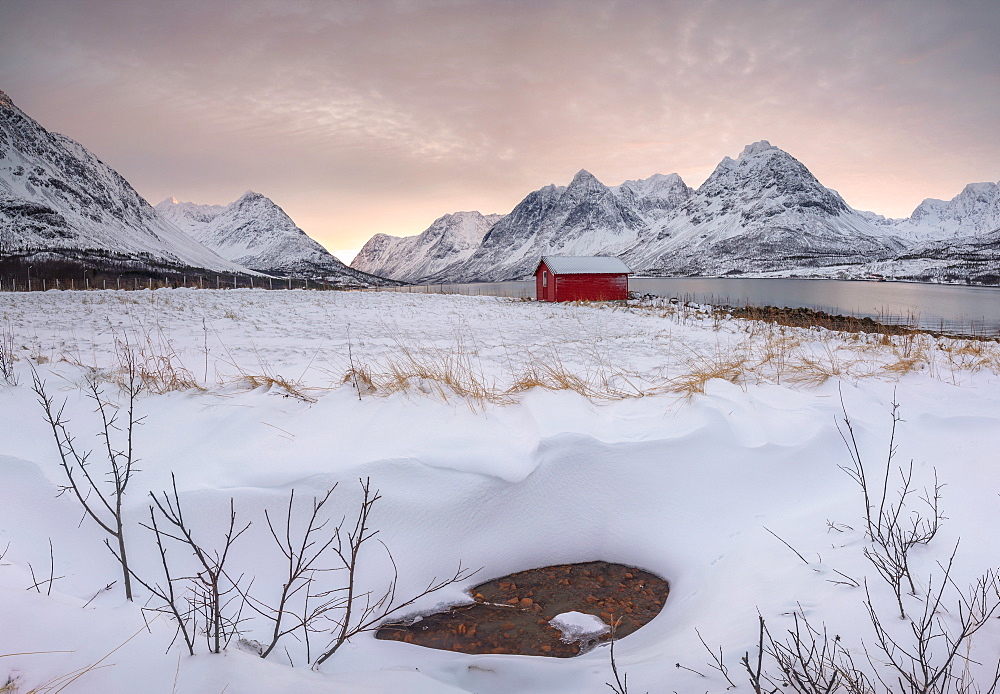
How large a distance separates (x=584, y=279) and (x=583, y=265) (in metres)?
1.12

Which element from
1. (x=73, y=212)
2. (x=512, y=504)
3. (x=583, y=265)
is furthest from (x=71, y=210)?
(x=512, y=504)

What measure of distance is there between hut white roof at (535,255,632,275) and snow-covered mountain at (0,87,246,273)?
80.1 metres

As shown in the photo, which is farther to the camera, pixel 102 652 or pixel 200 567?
pixel 200 567

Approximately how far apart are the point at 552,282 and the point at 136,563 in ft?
103

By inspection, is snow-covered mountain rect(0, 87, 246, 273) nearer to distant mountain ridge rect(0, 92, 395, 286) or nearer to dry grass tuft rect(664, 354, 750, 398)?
distant mountain ridge rect(0, 92, 395, 286)

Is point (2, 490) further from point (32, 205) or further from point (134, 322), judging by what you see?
point (32, 205)

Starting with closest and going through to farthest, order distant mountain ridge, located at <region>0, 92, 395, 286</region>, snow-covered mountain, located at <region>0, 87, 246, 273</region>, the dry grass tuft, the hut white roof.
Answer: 1. the dry grass tuft
2. the hut white roof
3. distant mountain ridge, located at <region>0, 92, 395, 286</region>
4. snow-covered mountain, located at <region>0, 87, 246, 273</region>

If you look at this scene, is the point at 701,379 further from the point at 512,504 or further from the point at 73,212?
the point at 73,212

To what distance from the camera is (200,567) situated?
295 cm

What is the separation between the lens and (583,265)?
33281 millimetres

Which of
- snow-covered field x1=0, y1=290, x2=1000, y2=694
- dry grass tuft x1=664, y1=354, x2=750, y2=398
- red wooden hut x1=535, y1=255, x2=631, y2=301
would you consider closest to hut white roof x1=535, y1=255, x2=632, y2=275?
red wooden hut x1=535, y1=255, x2=631, y2=301

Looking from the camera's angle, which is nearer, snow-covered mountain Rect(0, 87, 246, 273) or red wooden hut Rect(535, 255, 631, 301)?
red wooden hut Rect(535, 255, 631, 301)

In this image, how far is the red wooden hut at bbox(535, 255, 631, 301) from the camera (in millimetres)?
32562

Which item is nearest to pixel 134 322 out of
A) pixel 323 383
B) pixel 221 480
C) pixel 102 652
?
pixel 323 383
